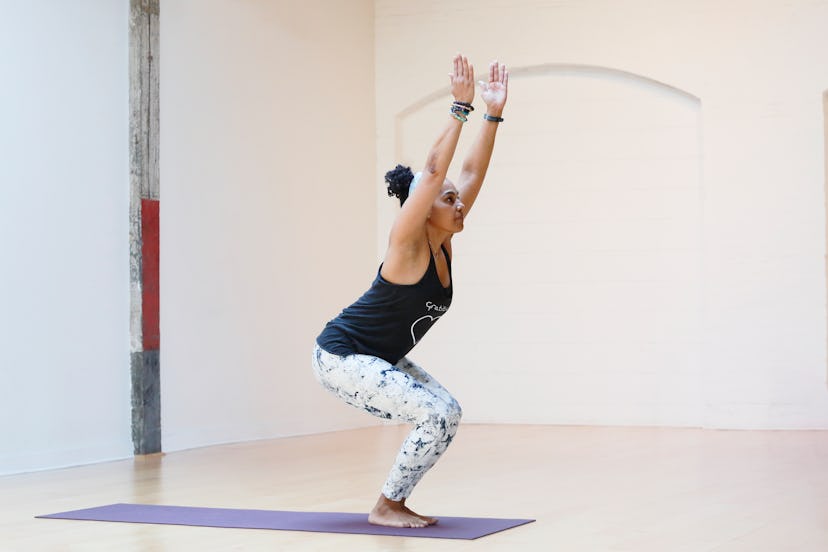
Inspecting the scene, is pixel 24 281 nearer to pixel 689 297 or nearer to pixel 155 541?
pixel 155 541

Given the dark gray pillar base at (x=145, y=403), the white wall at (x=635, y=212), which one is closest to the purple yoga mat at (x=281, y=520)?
the dark gray pillar base at (x=145, y=403)

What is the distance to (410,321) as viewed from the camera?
3613mm

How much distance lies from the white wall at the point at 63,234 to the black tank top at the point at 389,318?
2629 mm

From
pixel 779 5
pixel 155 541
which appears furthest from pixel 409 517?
pixel 779 5

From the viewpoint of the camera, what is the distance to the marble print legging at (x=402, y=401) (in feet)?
11.6

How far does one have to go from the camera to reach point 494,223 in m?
8.47

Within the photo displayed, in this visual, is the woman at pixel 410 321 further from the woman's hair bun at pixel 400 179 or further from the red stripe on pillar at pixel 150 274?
the red stripe on pillar at pixel 150 274

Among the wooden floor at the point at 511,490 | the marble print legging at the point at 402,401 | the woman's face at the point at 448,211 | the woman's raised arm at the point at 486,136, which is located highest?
the woman's raised arm at the point at 486,136

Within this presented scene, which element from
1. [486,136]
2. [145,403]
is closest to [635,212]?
[145,403]

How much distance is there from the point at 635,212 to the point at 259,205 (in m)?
2.71

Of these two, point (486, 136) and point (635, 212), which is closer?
point (486, 136)

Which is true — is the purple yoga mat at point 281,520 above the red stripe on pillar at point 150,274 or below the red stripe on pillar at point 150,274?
below

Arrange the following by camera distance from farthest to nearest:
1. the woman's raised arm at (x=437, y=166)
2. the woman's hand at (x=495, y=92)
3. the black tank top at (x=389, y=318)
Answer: the woman's hand at (x=495, y=92)
the black tank top at (x=389, y=318)
the woman's raised arm at (x=437, y=166)

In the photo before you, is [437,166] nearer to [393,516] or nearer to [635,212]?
[393,516]
